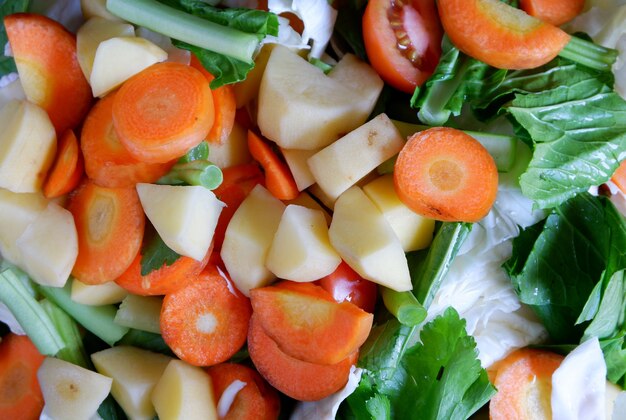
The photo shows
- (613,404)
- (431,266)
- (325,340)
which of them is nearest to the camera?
(325,340)

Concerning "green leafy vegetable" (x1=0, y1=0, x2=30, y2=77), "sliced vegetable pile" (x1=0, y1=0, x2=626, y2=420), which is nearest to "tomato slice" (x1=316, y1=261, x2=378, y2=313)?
"sliced vegetable pile" (x1=0, y1=0, x2=626, y2=420)

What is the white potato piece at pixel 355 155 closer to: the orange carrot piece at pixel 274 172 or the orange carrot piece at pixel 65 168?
the orange carrot piece at pixel 274 172

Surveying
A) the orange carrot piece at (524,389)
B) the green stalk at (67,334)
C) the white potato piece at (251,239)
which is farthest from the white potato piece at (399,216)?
the green stalk at (67,334)

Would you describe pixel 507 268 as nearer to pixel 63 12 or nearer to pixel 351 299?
pixel 351 299

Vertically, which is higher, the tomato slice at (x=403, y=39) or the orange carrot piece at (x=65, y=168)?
the tomato slice at (x=403, y=39)

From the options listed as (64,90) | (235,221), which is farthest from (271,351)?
(64,90)
